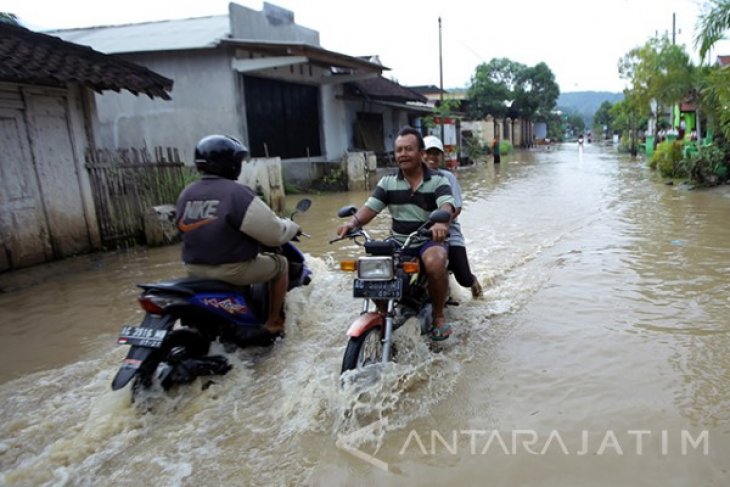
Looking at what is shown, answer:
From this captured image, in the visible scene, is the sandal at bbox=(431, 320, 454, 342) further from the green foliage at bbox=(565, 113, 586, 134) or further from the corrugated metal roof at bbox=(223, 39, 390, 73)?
the green foliage at bbox=(565, 113, 586, 134)

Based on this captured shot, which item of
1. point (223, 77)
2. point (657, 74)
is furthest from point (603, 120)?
point (223, 77)

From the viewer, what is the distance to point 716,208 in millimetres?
10836

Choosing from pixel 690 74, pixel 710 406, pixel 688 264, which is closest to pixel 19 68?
pixel 710 406

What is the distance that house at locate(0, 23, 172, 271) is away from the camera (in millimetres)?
7133

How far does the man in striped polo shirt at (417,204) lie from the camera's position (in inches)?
159

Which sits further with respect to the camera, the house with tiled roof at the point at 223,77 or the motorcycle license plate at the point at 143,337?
the house with tiled roof at the point at 223,77

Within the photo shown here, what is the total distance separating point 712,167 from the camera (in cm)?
1424

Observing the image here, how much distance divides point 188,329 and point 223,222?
77 cm

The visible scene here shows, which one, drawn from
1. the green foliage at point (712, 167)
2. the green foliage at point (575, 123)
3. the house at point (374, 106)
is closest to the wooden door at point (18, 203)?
the house at point (374, 106)

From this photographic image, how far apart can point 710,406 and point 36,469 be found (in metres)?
3.87

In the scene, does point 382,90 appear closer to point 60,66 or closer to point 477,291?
point 60,66

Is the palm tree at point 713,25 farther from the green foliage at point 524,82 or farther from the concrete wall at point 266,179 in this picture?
the green foliage at point 524,82

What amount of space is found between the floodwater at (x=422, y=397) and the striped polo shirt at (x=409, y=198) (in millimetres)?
881

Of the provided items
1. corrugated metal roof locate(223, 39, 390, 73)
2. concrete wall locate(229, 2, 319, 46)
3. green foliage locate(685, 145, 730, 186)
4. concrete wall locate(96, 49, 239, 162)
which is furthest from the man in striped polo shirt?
green foliage locate(685, 145, 730, 186)
